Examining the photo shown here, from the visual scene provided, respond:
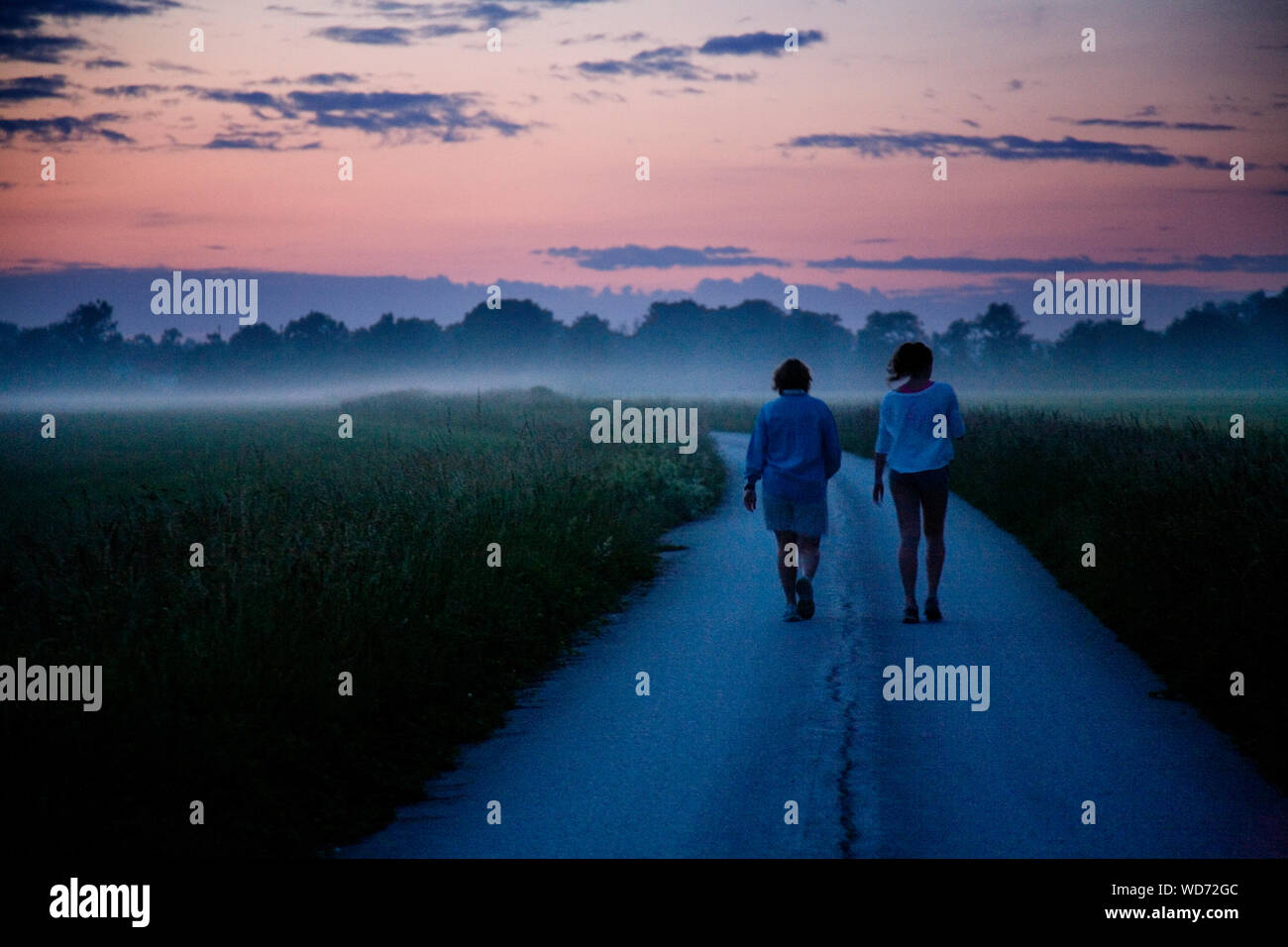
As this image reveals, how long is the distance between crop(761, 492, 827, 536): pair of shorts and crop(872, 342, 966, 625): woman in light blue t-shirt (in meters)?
0.54

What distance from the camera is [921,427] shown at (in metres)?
9.88

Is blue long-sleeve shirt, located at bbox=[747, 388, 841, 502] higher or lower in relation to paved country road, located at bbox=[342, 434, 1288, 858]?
higher

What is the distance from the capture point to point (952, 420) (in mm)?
9898

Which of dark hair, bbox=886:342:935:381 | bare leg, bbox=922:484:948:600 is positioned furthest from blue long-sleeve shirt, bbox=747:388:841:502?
bare leg, bbox=922:484:948:600

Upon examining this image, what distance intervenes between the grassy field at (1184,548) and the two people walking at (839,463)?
1798 mm

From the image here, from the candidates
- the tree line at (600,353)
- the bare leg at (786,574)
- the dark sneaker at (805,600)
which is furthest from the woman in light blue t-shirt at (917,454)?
the tree line at (600,353)

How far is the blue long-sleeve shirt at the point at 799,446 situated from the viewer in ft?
33.4

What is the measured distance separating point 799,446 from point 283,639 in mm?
5039

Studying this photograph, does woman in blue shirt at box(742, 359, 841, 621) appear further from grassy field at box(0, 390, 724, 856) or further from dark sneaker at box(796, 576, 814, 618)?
grassy field at box(0, 390, 724, 856)

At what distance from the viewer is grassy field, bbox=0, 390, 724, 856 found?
5215 mm

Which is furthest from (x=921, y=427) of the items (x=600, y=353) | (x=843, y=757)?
(x=600, y=353)

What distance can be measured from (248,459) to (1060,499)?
1320cm
